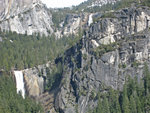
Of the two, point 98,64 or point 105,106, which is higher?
point 98,64

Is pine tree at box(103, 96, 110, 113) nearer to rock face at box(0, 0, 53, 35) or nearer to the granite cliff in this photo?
the granite cliff

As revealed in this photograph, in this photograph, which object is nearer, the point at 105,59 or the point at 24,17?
the point at 105,59

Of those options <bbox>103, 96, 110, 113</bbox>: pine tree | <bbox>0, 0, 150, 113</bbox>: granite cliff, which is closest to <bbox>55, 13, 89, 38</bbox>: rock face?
<bbox>0, 0, 150, 113</bbox>: granite cliff

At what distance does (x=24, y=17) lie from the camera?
6565 inches

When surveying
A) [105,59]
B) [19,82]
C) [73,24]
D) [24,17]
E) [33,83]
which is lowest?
[33,83]

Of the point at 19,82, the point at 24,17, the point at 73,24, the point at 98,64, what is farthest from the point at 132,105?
the point at 73,24

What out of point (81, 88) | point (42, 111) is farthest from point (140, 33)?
point (42, 111)

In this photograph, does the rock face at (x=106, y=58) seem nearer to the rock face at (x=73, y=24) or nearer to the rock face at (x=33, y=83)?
the rock face at (x=33, y=83)

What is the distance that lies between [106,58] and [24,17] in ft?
258

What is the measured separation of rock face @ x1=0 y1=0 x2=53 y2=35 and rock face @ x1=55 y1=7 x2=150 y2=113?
62505mm

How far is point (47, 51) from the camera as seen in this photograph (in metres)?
139

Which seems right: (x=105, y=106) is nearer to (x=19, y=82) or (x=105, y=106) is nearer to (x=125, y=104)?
(x=125, y=104)

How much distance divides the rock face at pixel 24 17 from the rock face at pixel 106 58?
6251 centimetres

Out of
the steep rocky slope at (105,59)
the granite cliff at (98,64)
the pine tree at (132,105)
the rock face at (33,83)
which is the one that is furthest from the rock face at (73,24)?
the pine tree at (132,105)
